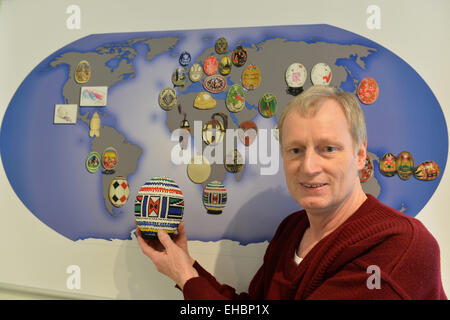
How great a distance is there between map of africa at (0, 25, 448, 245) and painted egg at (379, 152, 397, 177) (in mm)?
20

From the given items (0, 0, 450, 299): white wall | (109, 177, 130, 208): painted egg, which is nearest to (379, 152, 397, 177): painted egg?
(0, 0, 450, 299): white wall

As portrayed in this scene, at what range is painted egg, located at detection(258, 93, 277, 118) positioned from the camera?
1.23m

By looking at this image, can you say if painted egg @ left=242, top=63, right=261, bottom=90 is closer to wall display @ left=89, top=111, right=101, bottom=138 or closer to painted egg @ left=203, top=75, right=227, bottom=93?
painted egg @ left=203, top=75, right=227, bottom=93

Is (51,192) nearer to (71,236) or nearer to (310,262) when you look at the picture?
(71,236)

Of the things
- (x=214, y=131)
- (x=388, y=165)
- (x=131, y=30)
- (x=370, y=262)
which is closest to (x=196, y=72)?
(x=214, y=131)

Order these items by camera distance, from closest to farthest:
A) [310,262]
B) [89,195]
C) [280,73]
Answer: [310,262]
[280,73]
[89,195]

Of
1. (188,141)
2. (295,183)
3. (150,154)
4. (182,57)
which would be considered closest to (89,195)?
(150,154)

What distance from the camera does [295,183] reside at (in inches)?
32.6

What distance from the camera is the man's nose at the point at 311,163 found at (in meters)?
0.76

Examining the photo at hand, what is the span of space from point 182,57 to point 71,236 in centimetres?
95

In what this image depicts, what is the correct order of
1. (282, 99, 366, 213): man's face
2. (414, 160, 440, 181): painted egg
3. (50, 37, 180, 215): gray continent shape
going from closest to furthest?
(282, 99, 366, 213): man's face
(414, 160, 440, 181): painted egg
(50, 37, 180, 215): gray continent shape

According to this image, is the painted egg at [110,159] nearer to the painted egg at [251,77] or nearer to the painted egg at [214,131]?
the painted egg at [214,131]

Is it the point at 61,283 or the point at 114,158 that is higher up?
the point at 114,158

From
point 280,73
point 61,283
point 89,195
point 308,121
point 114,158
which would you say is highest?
point 280,73
